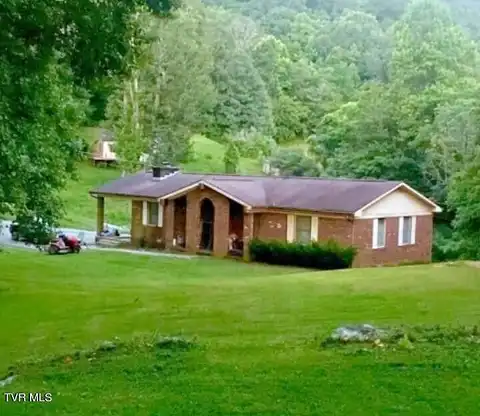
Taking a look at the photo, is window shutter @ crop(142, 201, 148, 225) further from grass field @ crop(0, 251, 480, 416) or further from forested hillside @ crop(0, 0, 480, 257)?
grass field @ crop(0, 251, 480, 416)

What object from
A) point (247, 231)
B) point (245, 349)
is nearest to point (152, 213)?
point (247, 231)

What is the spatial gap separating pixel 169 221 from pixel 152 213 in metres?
1.49

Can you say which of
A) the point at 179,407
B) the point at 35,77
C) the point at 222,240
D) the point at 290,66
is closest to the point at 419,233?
the point at 222,240

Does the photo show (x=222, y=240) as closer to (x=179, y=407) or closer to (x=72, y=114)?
(x=72, y=114)

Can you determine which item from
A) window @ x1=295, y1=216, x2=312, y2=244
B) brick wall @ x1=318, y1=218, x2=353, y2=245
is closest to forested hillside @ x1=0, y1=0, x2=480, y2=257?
brick wall @ x1=318, y1=218, x2=353, y2=245

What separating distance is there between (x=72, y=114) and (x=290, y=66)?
57799 mm

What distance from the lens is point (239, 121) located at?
68.1m

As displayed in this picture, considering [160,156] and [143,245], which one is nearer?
[143,245]

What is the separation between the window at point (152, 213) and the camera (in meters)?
37.3

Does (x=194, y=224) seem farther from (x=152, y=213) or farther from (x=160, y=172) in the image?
(x=160, y=172)

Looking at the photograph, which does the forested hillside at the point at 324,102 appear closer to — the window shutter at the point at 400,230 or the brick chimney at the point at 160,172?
the window shutter at the point at 400,230

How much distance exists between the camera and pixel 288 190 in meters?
34.9

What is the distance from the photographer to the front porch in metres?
34.1

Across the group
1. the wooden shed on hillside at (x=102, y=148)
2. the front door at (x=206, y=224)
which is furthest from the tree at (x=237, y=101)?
the front door at (x=206, y=224)
